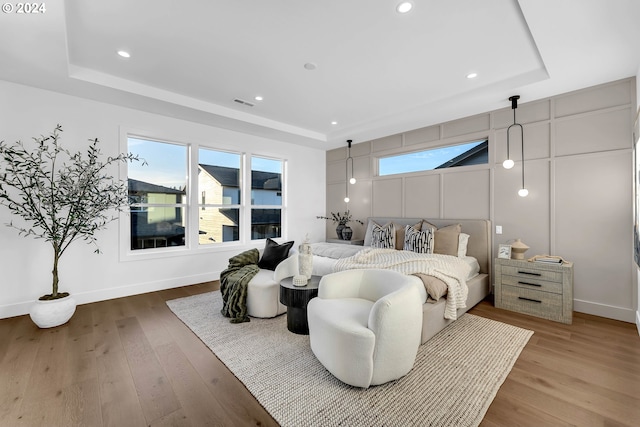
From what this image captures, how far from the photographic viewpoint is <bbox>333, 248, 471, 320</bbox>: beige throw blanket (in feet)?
9.43

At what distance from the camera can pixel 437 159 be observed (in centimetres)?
480

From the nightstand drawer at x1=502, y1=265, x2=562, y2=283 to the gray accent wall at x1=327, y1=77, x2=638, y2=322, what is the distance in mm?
540

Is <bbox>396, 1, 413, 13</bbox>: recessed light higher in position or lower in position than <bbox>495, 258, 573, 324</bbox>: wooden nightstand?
higher

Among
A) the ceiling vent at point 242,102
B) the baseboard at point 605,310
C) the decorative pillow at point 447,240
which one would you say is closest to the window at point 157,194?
the ceiling vent at point 242,102

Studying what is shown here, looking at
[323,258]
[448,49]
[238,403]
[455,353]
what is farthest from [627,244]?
[238,403]

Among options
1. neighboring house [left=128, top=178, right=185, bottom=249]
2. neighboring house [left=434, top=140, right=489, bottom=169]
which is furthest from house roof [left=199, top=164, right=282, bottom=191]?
neighboring house [left=434, top=140, right=489, bottom=169]

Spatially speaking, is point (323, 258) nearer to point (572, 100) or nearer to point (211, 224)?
point (211, 224)

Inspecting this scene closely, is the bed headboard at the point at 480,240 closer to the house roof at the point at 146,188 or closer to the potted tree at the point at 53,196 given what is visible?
the house roof at the point at 146,188

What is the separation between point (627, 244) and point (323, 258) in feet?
11.6

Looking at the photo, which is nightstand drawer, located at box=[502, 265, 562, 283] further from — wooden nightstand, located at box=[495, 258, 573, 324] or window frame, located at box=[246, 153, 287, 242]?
window frame, located at box=[246, 153, 287, 242]

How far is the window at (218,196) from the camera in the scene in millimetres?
4871

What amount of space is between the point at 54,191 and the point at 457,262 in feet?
16.6

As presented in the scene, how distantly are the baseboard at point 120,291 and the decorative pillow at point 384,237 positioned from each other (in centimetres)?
296

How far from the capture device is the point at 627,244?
3098 millimetres
